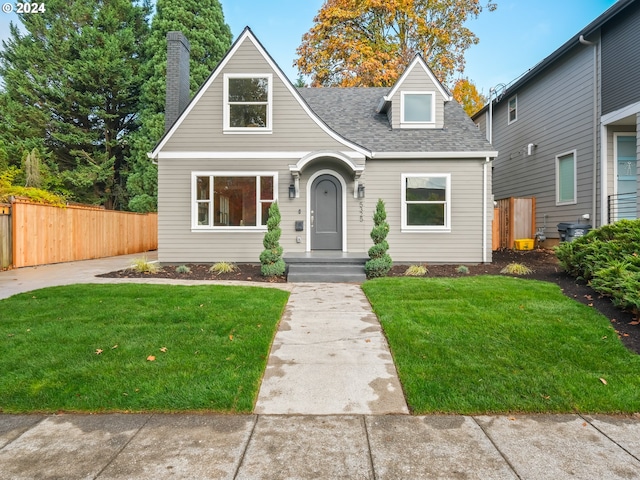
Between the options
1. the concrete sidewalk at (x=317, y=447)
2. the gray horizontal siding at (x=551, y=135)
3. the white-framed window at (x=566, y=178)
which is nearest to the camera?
the concrete sidewalk at (x=317, y=447)

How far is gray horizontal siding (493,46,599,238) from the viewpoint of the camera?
11289mm

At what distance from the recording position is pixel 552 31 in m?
16.0

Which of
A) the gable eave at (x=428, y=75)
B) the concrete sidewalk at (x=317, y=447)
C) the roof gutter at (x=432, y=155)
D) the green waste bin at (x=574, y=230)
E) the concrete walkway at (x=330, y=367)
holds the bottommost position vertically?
the concrete sidewalk at (x=317, y=447)

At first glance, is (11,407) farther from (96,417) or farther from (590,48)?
(590,48)

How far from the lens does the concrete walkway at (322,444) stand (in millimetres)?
2297

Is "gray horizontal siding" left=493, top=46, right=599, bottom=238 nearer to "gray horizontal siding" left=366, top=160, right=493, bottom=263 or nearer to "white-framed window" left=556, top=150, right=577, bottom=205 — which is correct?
"white-framed window" left=556, top=150, right=577, bottom=205

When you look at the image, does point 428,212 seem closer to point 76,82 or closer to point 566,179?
point 566,179

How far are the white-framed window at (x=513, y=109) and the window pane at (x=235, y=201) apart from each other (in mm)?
11405

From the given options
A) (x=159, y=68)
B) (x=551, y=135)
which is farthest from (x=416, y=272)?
(x=159, y=68)

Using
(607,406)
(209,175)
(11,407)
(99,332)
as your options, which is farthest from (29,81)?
(607,406)

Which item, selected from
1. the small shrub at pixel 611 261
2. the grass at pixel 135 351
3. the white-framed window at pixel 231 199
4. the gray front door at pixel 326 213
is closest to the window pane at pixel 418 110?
the gray front door at pixel 326 213

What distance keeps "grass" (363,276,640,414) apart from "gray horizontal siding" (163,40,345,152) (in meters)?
5.77

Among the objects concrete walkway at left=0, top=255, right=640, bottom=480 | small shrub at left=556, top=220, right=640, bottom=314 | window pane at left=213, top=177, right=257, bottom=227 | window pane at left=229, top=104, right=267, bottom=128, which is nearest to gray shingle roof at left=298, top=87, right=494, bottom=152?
window pane at left=229, top=104, right=267, bottom=128

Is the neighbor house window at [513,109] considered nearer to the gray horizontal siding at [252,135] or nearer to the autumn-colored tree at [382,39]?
the autumn-colored tree at [382,39]
